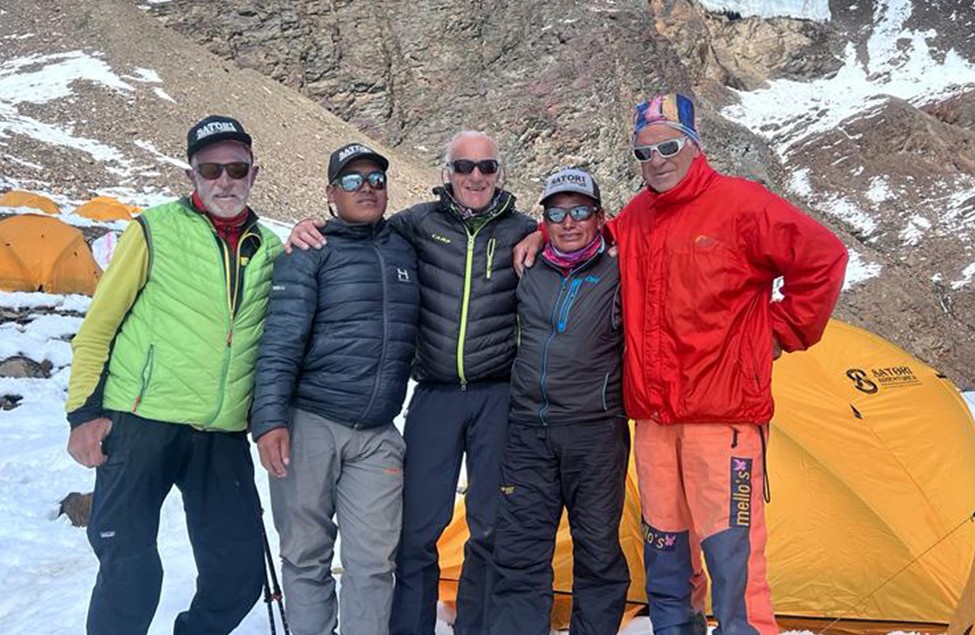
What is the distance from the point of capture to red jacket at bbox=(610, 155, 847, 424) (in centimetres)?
329

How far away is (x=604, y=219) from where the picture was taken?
153 inches

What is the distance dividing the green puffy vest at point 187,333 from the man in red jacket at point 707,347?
183 cm

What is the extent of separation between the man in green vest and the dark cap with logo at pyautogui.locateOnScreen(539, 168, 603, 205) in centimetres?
143

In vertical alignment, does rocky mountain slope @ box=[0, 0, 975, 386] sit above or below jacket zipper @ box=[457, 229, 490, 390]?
above

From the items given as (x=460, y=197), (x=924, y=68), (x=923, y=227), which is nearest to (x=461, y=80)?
(x=923, y=227)

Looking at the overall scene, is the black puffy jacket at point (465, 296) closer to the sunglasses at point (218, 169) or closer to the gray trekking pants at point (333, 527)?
the gray trekking pants at point (333, 527)

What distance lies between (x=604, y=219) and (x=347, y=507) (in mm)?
1922

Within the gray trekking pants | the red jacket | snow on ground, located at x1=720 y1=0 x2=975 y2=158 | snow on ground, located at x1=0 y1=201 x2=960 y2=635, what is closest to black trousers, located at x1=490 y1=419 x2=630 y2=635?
the red jacket

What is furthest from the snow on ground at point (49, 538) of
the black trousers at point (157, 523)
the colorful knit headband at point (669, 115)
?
the colorful knit headband at point (669, 115)

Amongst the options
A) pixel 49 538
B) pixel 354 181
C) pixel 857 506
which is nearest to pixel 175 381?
pixel 354 181

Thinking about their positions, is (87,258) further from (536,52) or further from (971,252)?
(971,252)

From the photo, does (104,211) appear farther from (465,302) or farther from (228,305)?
(465,302)

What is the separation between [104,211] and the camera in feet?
66.8

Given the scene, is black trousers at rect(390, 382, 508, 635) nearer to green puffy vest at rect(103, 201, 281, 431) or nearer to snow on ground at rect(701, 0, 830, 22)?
green puffy vest at rect(103, 201, 281, 431)
